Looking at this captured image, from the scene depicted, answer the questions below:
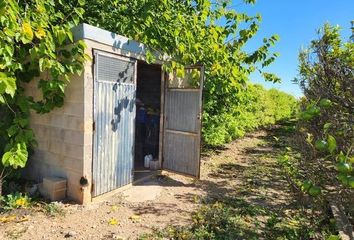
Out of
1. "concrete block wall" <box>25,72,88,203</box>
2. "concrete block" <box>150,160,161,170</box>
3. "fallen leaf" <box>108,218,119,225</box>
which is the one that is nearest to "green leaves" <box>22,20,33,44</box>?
"concrete block wall" <box>25,72,88,203</box>

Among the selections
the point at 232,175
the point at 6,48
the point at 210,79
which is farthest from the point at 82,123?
the point at 232,175

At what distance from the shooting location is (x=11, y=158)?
4105 millimetres

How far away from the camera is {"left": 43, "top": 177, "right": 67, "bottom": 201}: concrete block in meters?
4.60

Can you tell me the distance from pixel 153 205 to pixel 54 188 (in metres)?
1.64

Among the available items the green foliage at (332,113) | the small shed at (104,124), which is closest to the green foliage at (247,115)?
the green foliage at (332,113)

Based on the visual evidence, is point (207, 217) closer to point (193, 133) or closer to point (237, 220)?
point (237, 220)

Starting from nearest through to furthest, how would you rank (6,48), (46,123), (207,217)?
(6,48) < (207,217) < (46,123)

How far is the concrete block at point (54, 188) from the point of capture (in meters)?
4.60

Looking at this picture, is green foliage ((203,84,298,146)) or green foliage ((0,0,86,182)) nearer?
green foliage ((0,0,86,182))

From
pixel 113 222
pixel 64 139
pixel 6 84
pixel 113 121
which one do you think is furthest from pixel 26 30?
pixel 113 222

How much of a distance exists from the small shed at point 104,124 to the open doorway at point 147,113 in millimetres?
1648

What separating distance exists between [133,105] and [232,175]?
320 cm

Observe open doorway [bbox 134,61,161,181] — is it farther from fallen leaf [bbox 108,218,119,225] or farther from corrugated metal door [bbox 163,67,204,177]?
fallen leaf [bbox 108,218,119,225]

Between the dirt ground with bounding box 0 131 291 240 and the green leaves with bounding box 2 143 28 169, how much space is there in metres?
0.74
